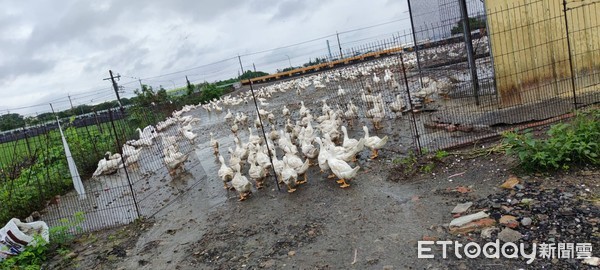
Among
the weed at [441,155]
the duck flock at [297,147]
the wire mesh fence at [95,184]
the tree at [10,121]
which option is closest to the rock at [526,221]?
the weed at [441,155]

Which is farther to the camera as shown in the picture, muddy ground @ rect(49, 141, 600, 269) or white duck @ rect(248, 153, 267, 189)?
white duck @ rect(248, 153, 267, 189)

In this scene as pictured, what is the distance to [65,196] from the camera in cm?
988

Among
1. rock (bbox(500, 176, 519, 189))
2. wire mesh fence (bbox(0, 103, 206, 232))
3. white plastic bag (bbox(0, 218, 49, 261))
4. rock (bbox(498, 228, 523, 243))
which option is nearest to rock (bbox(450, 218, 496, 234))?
rock (bbox(498, 228, 523, 243))

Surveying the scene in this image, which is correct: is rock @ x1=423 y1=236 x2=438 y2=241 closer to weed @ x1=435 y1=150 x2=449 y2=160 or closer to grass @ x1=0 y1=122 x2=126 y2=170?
weed @ x1=435 y1=150 x2=449 y2=160

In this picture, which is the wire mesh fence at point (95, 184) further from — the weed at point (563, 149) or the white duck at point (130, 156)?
the weed at point (563, 149)

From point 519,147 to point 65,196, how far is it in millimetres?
10242

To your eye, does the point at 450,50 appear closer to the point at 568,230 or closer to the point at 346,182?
the point at 346,182

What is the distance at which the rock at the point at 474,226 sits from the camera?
4.28m

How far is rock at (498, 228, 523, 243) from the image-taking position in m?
3.96

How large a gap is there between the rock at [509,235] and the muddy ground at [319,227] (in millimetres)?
322

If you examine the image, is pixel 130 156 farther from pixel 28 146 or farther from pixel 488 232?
pixel 488 232

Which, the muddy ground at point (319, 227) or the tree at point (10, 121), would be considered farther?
the tree at point (10, 121)

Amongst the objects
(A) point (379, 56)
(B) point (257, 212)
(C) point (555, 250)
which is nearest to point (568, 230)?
(C) point (555, 250)

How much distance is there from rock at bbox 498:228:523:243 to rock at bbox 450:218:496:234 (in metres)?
0.21
